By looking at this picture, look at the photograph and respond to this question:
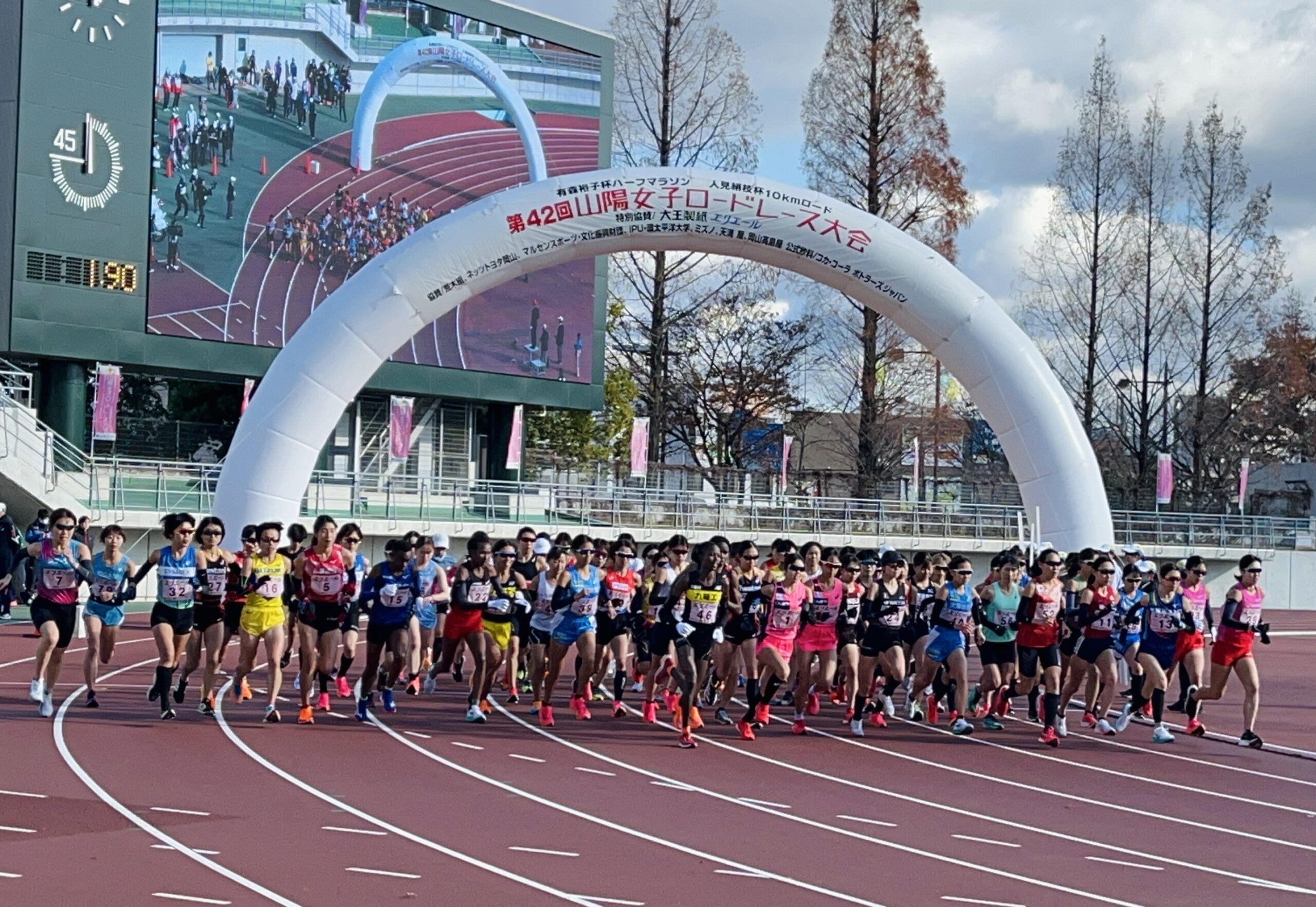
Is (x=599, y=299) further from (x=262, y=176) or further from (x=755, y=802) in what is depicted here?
(x=755, y=802)

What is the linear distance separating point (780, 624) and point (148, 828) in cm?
687

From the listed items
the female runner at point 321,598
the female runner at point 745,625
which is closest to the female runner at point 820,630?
the female runner at point 745,625

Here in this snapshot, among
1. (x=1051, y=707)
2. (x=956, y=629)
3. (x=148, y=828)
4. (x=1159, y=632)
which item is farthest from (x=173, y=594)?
(x=1159, y=632)

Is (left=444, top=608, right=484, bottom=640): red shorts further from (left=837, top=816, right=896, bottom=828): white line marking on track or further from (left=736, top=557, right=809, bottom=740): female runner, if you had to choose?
(left=837, top=816, right=896, bottom=828): white line marking on track

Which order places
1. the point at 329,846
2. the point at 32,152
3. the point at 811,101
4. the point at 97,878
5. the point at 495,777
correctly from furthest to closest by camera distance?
the point at 811,101, the point at 32,152, the point at 495,777, the point at 329,846, the point at 97,878

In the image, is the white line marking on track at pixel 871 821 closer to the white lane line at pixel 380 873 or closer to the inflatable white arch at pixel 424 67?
the white lane line at pixel 380 873

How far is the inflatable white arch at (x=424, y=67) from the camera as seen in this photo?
1423 inches

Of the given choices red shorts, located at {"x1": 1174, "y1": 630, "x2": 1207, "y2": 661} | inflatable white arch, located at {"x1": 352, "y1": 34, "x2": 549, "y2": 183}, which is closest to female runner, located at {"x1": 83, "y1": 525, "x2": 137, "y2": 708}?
red shorts, located at {"x1": 1174, "y1": 630, "x2": 1207, "y2": 661}

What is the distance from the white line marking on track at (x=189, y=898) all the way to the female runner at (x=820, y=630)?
321 inches

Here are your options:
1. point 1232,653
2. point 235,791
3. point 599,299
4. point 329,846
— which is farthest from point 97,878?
point 599,299

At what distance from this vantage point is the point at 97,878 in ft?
26.9

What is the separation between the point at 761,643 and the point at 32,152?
21857mm

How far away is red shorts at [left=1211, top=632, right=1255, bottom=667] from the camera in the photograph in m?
15.3

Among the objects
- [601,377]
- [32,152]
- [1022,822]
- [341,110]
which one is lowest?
[1022,822]
